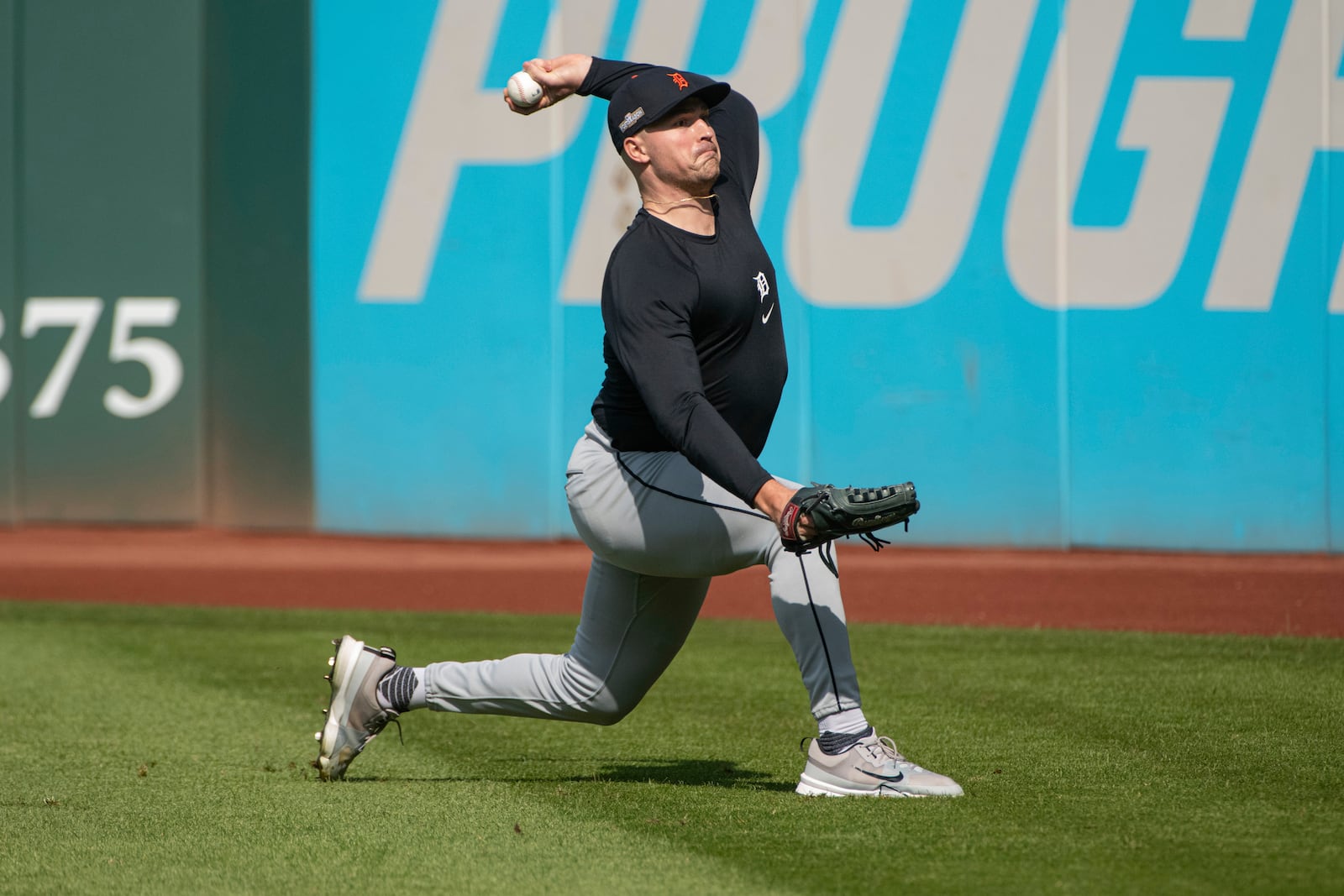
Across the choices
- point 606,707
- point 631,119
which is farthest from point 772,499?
point 631,119

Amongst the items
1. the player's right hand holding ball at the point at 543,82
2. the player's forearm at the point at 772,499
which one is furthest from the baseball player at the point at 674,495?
the player's right hand holding ball at the point at 543,82

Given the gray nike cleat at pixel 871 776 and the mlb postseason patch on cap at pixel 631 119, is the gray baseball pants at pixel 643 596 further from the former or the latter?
the mlb postseason patch on cap at pixel 631 119

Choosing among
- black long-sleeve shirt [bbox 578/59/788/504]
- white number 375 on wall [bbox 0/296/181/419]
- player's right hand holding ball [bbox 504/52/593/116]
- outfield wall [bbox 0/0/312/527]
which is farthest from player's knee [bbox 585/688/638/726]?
white number 375 on wall [bbox 0/296/181/419]

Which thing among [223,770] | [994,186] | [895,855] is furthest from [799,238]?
[895,855]

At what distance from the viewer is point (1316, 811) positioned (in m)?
3.65

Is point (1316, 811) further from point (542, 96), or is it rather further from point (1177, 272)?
point (1177, 272)

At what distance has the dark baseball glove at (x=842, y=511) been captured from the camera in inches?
134

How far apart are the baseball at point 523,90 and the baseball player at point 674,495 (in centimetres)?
47

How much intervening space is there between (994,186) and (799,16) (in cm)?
168

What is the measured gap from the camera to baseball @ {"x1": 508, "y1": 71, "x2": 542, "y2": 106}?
14.8ft

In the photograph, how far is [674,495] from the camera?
12.7ft

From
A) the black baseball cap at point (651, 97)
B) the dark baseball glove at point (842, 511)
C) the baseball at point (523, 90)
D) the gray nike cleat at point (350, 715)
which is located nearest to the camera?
the dark baseball glove at point (842, 511)

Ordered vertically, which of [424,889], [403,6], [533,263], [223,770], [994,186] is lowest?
[223,770]

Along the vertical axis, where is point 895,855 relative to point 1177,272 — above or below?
below
